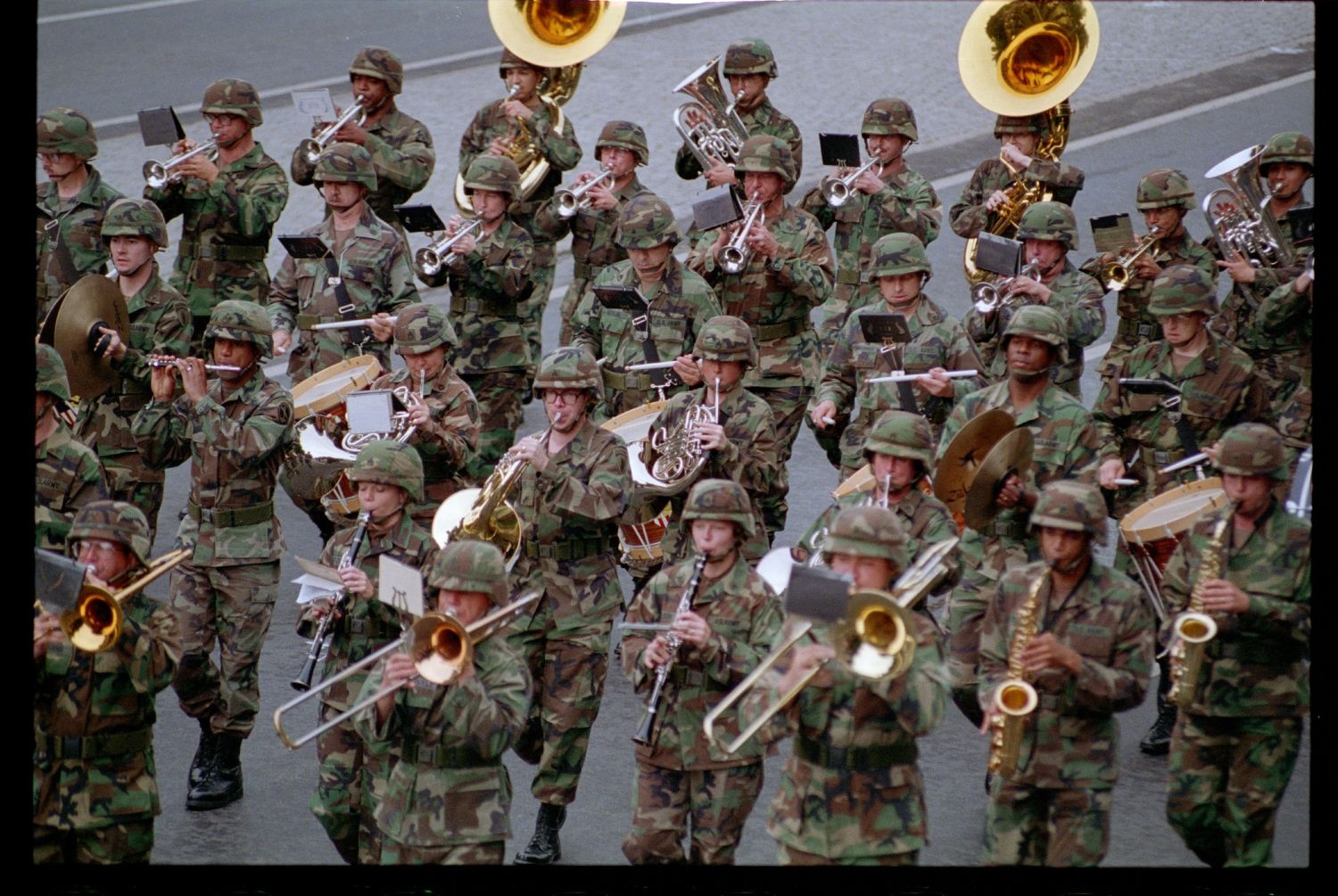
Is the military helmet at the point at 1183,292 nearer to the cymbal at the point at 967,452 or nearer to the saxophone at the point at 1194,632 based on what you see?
the cymbal at the point at 967,452

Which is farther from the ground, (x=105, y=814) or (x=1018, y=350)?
(x=1018, y=350)

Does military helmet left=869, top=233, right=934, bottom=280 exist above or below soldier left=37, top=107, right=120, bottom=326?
below

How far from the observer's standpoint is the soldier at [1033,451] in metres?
10.6

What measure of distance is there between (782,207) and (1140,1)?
11.7 meters

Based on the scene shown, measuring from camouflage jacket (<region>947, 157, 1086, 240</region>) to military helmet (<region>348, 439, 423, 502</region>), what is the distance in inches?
230

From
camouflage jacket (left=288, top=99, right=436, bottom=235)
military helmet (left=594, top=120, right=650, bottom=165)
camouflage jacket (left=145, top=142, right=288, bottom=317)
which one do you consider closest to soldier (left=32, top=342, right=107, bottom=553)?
camouflage jacket (left=145, top=142, right=288, bottom=317)

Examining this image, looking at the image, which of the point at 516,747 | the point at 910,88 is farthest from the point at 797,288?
the point at 910,88

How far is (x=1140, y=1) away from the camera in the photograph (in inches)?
944

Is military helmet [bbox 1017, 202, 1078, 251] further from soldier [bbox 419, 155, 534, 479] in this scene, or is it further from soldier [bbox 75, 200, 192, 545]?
soldier [bbox 75, 200, 192, 545]

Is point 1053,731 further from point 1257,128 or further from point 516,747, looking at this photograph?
point 1257,128

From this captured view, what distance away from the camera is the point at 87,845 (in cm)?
939

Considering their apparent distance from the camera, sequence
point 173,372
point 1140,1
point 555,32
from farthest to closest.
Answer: point 1140,1 → point 555,32 → point 173,372

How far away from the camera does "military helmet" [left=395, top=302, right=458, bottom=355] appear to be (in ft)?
39.1

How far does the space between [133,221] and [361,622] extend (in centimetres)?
403
